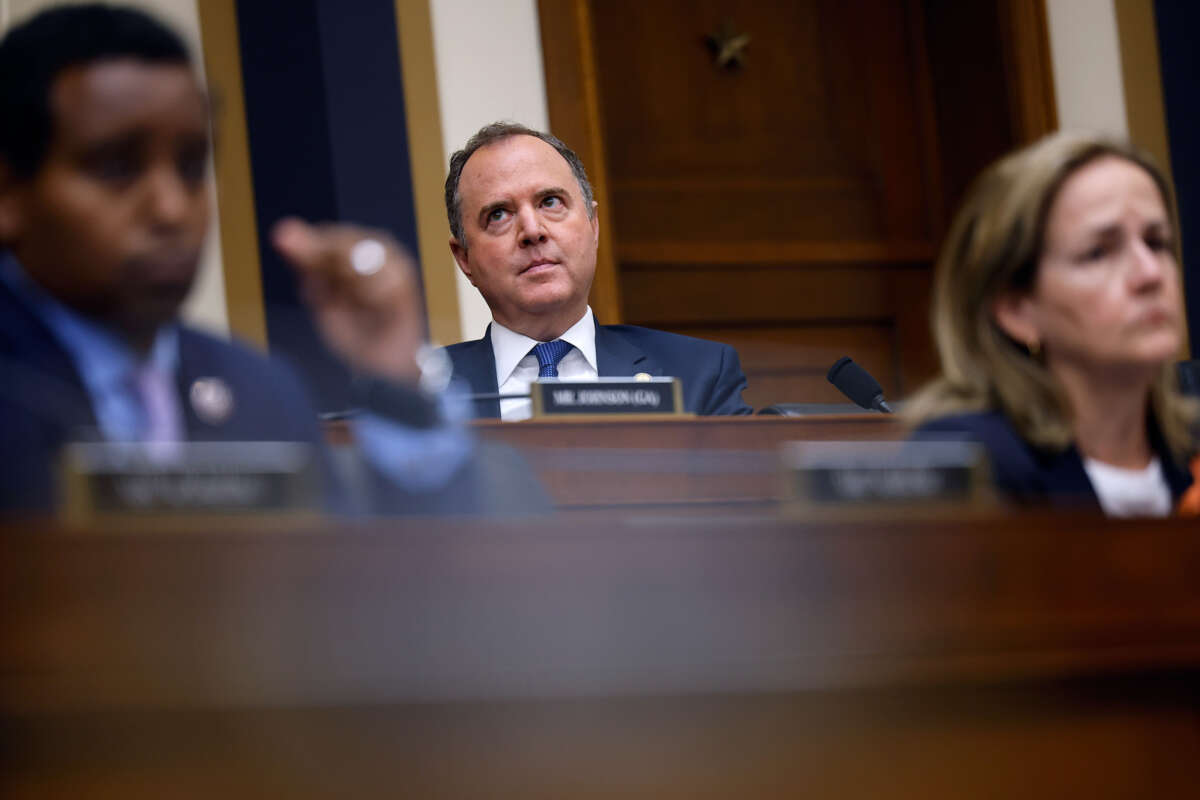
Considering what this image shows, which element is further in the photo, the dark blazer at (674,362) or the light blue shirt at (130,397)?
the dark blazer at (674,362)

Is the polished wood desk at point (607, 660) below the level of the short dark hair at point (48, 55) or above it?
below

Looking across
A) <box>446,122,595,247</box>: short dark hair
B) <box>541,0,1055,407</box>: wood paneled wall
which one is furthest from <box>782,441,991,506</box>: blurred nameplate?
<box>541,0,1055,407</box>: wood paneled wall

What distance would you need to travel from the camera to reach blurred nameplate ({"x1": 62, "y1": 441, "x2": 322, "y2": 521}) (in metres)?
0.77

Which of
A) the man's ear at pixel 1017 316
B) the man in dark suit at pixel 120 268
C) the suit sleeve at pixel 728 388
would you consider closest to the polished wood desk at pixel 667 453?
the man's ear at pixel 1017 316

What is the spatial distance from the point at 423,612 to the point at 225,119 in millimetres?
383

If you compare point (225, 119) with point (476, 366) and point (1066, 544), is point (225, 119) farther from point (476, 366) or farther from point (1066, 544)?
point (476, 366)

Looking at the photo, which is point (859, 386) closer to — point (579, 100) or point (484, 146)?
point (484, 146)

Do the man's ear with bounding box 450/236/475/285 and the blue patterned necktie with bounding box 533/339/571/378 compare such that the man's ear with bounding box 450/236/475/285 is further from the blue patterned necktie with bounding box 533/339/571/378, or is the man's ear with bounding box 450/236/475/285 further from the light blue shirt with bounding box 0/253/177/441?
the light blue shirt with bounding box 0/253/177/441

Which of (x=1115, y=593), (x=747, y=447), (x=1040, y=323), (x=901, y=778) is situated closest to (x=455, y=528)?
(x=901, y=778)

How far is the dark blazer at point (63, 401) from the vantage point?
78 centimetres

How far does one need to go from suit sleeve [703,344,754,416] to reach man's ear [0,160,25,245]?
156 centimetres

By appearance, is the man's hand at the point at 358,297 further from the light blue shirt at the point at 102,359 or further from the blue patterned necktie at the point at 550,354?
the blue patterned necktie at the point at 550,354

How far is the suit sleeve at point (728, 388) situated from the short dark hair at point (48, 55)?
1518mm

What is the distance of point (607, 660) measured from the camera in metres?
0.84
